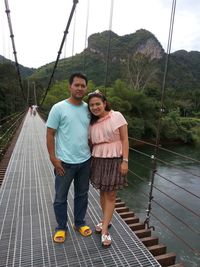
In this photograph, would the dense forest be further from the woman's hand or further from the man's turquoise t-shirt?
the woman's hand

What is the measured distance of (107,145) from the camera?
1.80 meters

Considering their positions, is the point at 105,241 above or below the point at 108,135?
below

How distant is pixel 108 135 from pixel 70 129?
0.80 ft

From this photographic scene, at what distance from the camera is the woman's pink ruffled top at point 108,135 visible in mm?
1758

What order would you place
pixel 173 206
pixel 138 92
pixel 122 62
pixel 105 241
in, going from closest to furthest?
pixel 105 241 → pixel 173 206 → pixel 138 92 → pixel 122 62

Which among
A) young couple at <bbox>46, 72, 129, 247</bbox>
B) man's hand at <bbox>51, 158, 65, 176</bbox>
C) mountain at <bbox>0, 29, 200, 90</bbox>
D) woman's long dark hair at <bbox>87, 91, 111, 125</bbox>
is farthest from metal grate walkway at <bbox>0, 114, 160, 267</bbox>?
mountain at <bbox>0, 29, 200, 90</bbox>

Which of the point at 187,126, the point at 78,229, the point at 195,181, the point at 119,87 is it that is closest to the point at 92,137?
the point at 78,229

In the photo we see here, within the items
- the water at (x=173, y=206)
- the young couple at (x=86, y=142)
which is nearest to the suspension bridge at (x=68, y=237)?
the young couple at (x=86, y=142)

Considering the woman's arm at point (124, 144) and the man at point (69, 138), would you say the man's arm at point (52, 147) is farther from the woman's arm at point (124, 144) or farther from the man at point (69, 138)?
the woman's arm at point (124, 144)

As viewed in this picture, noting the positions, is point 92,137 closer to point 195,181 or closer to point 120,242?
point 120,242

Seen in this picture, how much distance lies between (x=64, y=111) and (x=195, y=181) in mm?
11743

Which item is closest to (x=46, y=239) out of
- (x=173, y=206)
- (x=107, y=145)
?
(x=107, y=145)

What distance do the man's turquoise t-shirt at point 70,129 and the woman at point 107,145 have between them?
0.20 feet

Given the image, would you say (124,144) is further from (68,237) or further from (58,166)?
(68,237)
